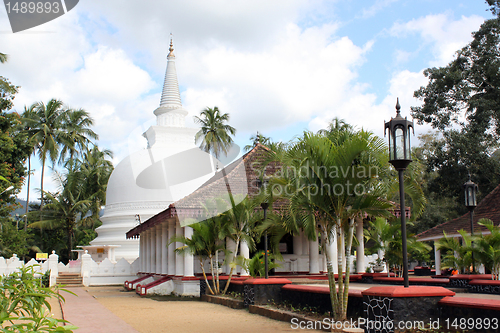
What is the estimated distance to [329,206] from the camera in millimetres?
9484

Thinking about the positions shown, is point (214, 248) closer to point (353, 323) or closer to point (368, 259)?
point (353, 323)

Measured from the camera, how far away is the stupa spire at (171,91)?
36.2 metres

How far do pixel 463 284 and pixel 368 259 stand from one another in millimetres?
10944

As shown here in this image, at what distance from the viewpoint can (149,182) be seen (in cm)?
3181

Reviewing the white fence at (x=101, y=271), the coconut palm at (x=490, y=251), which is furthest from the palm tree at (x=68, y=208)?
the coconut palm at (x=490, y=251)

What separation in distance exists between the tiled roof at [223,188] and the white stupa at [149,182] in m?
10.8

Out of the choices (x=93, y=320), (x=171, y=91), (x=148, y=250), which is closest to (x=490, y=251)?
(x=93, y=320)

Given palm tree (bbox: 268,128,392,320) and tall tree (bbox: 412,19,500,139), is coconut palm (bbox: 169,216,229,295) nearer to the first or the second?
palm tree (bbox: 268,128,392,320)

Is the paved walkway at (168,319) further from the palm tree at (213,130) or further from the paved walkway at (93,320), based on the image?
the palm tree at (213,130)

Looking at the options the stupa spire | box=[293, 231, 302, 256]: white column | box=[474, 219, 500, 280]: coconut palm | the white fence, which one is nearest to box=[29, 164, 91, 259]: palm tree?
the stupa spire

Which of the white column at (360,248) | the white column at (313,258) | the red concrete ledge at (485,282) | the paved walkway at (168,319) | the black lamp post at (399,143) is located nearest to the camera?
the black lamp post at (399,143)

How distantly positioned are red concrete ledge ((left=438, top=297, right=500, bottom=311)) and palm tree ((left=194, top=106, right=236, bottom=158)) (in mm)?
38052

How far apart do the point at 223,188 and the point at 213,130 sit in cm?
2839

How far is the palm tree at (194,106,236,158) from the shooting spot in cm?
4522
